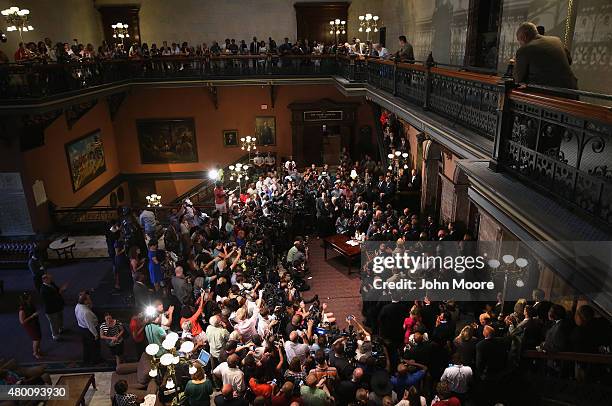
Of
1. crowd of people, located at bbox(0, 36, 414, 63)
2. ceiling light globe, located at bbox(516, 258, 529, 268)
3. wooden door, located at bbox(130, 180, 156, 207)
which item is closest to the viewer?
ceiling light globe, located at bbox(516, 258, 529, 268)

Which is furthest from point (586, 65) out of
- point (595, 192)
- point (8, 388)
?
point (8, 388)

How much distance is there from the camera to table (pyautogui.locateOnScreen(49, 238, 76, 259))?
37.6 ft

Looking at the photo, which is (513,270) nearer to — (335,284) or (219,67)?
(335,284)

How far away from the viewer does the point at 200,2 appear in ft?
62.1

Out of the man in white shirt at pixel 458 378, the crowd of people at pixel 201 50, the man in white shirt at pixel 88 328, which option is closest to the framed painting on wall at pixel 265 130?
the crowd of people at pixel 201 50

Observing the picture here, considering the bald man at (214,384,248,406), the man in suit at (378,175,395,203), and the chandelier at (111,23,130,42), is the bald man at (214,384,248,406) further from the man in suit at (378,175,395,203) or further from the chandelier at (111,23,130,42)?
Answer: the chandelier at (111,23,130,42)

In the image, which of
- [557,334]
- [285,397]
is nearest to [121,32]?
[285,397]

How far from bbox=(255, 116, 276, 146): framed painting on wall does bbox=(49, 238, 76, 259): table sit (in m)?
9.06

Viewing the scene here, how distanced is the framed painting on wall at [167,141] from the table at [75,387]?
499 inches

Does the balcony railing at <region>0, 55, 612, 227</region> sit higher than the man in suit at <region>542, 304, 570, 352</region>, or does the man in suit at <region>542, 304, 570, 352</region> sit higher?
the balcony railing at <region>0, 55, 612, 227</region>

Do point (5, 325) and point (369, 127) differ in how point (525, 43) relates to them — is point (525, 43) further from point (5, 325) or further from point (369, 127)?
point (369, 127)

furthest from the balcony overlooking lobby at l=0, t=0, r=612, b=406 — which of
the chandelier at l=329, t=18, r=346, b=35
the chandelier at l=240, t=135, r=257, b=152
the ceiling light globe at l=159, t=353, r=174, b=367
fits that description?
the chandelier at l=329, t=18, r=346, b=35

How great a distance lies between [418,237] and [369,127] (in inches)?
386

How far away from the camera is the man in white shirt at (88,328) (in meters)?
7.25
